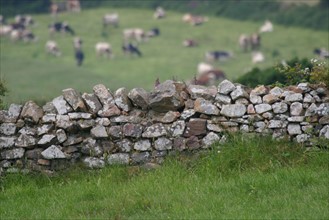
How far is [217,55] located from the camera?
157ft

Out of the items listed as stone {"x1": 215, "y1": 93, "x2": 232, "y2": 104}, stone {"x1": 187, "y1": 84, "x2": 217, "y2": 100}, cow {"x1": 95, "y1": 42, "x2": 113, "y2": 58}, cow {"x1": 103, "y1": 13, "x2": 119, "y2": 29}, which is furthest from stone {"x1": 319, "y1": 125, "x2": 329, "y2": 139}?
cow {"x1": 103, "y1": 13, "x2": 119, "y2": 29}

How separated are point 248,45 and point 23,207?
127 feet

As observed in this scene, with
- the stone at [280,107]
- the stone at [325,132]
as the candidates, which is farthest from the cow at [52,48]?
the stone at [325,132]

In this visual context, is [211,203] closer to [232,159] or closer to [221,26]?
[232,159]

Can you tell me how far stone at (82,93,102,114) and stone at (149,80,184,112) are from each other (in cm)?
91

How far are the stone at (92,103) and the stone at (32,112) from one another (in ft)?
2.62

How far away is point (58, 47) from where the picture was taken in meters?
51.6

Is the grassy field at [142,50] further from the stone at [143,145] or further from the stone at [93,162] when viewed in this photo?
the stone at [143,145]

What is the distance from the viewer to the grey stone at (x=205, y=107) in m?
13.3

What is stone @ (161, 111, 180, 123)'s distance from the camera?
43.8 ft

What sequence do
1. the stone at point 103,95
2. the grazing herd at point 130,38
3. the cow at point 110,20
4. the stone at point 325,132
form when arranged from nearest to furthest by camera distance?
the stone at point 325,132, the stone at point 103,95, the grazing herd at point 130,38, the cow at point 110,20

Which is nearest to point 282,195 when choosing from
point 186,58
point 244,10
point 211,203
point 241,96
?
point 211,203

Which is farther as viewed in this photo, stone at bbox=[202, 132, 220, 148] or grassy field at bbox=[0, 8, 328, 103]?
grassy field at bbox=[0, 8, 328, 103]

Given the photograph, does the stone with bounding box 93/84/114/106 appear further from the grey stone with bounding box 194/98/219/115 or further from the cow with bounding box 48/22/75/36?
the cow with bounding box 48/22/75/36
